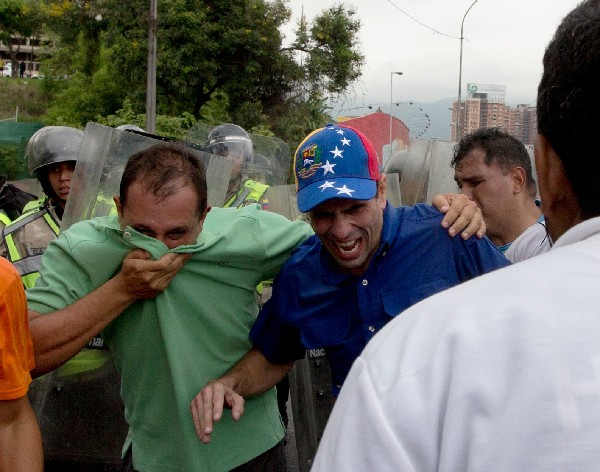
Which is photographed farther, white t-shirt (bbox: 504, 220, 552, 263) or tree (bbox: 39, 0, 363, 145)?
tree (bbox: 39, 0, 363, 145)

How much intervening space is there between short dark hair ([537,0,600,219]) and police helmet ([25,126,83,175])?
3.81 metres

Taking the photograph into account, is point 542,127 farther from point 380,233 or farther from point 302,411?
point 302,411

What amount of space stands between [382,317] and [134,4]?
2298 cm

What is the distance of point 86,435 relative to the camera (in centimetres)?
400

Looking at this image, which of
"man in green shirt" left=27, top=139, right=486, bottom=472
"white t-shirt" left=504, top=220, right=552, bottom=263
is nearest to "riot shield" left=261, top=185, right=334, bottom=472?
"white t-shirt" left=504, top=220, right=552, bottom=263

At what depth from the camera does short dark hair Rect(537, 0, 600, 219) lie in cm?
92

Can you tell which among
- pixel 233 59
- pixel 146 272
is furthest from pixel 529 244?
pixel 233 59

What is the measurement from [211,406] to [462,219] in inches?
36.1

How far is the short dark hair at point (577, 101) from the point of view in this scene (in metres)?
0.92

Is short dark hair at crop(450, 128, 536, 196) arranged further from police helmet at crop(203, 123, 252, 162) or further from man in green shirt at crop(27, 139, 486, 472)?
police helmet at crop(203, 123, 252, 162)

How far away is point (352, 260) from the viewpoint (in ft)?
7.77

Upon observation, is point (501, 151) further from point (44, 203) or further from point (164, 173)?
point (44, 203)

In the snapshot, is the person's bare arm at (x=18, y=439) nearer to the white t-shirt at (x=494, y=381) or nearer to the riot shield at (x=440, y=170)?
the white t-shirt at (x=494, y=381)

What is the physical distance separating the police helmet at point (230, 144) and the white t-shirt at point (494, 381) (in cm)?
601
